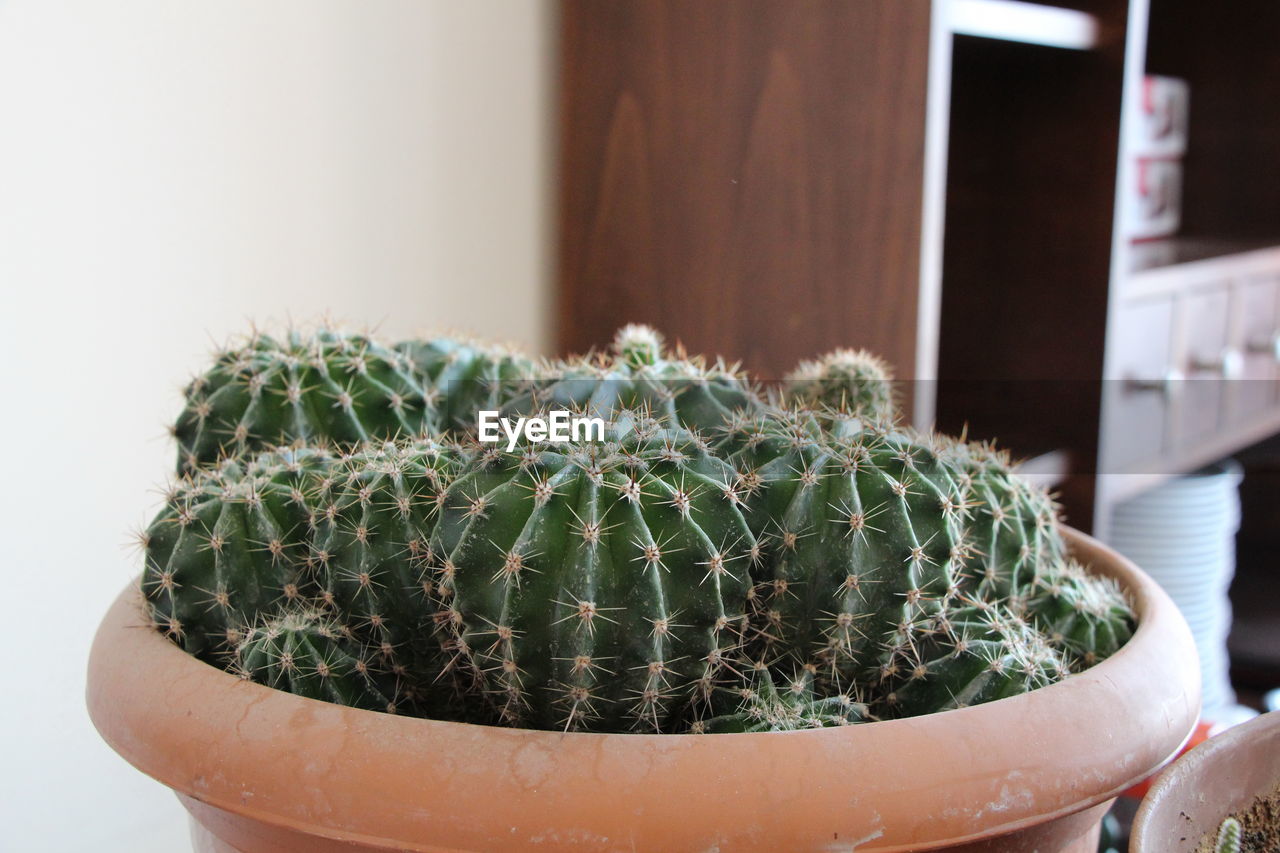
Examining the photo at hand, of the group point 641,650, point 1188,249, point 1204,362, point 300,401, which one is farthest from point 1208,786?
point 1188,249

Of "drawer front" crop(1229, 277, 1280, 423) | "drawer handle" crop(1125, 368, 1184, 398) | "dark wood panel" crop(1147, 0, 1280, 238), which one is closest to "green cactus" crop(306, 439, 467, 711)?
"drawer handle" crop(1125, 368, 1184, 398)

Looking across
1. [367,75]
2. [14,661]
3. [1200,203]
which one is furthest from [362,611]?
[1200,203]

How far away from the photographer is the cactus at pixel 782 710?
0.46m

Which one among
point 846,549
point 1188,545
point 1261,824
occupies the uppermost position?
point 846,549

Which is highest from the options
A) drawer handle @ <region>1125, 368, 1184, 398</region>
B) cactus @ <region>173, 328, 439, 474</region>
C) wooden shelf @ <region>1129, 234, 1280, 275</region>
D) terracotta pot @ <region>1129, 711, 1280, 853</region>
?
wooden shelf @ <region>1129, 234, 1280, 275</region>

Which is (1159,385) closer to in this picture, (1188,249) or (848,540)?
(1188,249)

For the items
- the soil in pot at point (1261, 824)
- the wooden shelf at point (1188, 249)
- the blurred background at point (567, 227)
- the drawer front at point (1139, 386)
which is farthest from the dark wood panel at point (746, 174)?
the soil in pot at point (1261, 824)

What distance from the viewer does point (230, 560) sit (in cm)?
54

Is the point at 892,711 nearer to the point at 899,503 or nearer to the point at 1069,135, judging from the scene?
the point at 899,503

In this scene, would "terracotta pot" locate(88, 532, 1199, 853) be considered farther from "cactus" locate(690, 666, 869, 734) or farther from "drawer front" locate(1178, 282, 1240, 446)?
"drawer front" locate(1178, 282, 1240, 446)

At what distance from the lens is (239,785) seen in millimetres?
434

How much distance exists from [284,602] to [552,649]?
168mm

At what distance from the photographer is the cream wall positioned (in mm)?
922

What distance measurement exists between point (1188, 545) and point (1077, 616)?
1.15 metres
